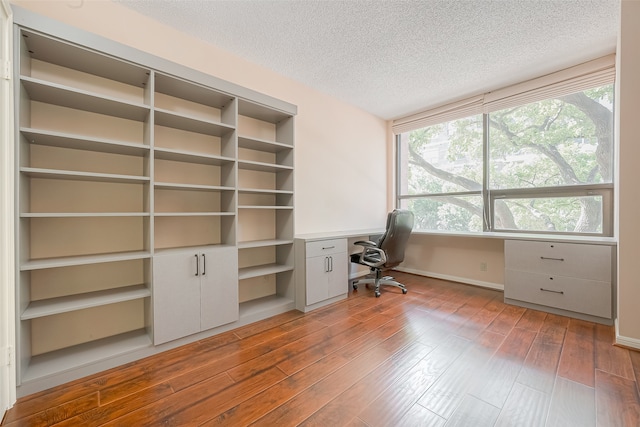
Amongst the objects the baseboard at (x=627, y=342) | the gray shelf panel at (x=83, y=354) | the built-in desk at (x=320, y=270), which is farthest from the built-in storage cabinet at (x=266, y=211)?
the baseboard at (x=627, y=342)

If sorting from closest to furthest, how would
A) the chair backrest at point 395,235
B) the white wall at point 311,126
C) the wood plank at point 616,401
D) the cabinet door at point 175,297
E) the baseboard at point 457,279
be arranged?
1. the wood plank at point 616,401
2. the cabinet door at point 175,297
3. the white wall at point 311,126
4. the chair backrest at point 395,235
5. the baseboard at point 457,279

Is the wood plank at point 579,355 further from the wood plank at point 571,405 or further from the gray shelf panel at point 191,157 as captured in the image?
the gray shelf panel at point 191,157

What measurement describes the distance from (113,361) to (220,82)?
2295mm

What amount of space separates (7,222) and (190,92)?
1519 millimetres

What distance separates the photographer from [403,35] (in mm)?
2365

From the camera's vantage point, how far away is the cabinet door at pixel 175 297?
1.93 meters

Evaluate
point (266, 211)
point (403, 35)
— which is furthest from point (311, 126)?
point (403, 35)

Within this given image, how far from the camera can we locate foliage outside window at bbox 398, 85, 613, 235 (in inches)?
112

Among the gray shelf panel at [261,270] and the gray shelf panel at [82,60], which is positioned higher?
the gray shelf panel at [82,60]

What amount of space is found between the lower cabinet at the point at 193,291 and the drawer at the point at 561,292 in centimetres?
305

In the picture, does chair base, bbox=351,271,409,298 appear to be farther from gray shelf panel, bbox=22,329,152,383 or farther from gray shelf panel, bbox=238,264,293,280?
gray shelf panel, bbox=22,329,152,383

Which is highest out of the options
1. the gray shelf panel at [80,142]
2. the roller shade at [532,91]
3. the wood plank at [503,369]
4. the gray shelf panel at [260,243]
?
the roller shade at [532,91]

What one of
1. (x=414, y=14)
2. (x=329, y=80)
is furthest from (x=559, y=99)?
(x=329, y=80)

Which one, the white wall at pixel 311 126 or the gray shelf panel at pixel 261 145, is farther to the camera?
the gray shelf panel at pixel 261 145
